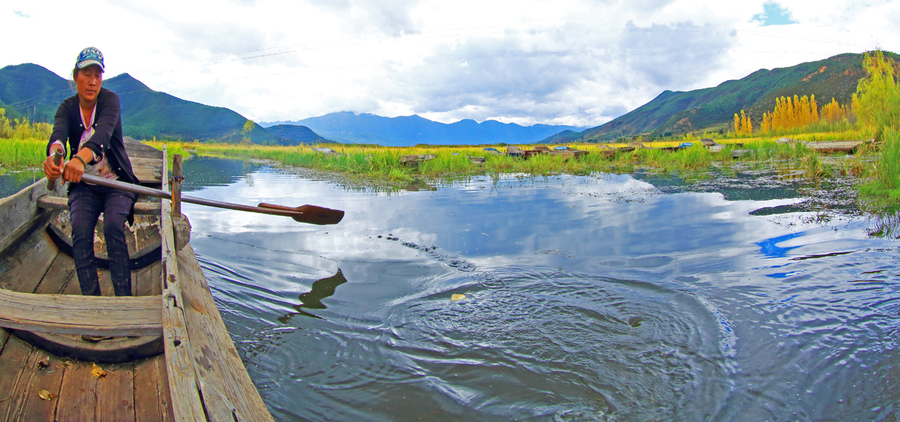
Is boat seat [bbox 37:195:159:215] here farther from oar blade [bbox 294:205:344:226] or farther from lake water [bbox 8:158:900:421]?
oar blade [bbox 294:205:344:226]

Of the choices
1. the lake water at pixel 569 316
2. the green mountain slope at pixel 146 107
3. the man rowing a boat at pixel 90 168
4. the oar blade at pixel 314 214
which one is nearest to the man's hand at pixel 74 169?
the man rowing a boat at pixel 90 168

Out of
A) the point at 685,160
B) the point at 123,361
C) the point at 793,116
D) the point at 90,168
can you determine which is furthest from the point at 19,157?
the point at 793,116

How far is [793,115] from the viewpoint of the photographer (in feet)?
127

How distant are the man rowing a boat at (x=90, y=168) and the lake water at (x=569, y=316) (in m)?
0.90

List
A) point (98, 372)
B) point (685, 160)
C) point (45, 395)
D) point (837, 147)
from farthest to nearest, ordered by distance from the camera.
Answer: point (685, 160) → point (837, 147) → point (98, 372) → point (45, 395)

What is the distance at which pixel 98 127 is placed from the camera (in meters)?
2.79

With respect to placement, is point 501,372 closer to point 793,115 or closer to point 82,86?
point 82,86

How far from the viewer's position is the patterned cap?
8.86 ft

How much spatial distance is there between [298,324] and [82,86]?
2.09 m

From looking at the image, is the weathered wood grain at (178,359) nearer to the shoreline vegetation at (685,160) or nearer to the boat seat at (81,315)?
the boat seat at (81,315)

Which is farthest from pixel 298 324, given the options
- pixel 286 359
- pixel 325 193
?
pixel 325 193

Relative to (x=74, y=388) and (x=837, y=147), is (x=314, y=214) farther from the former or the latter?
(x=837, y=147)

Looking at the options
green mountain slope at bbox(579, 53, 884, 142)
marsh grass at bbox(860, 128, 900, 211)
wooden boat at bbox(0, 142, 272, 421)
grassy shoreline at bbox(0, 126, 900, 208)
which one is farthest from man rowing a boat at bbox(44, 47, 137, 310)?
green mountain slope at bbox(579, 53, 884, 142)

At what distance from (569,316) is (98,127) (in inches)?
135
